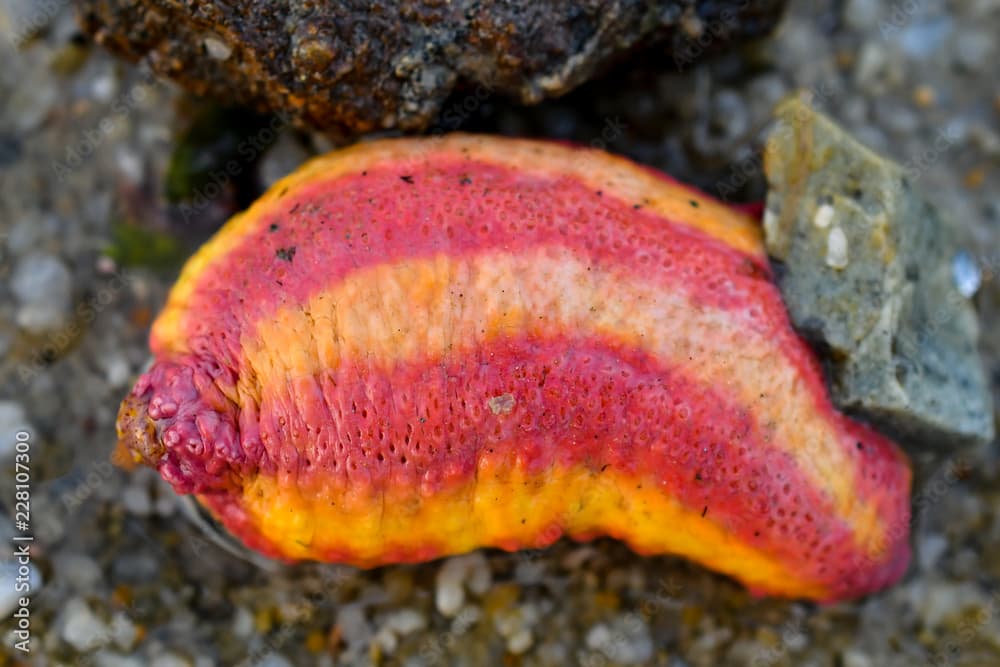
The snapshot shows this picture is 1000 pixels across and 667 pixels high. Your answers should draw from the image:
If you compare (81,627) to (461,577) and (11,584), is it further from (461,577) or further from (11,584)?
(461,577)

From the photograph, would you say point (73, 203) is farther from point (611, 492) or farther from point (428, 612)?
point (611, 492)

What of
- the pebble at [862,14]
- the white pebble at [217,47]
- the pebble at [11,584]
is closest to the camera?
the white pebble at [217,47]

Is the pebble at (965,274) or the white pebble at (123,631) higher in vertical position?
the pebble at (965,274)

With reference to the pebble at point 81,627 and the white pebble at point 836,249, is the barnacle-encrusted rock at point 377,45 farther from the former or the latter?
the pebble at point 81,627

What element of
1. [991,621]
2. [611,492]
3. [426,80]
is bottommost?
[991,621]

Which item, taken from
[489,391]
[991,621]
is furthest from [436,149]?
[991,621]

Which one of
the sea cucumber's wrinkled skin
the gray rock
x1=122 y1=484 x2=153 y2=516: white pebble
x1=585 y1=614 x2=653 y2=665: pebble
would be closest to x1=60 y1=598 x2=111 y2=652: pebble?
x1=122 y1=484 x2=153 y2=516: white pebble
